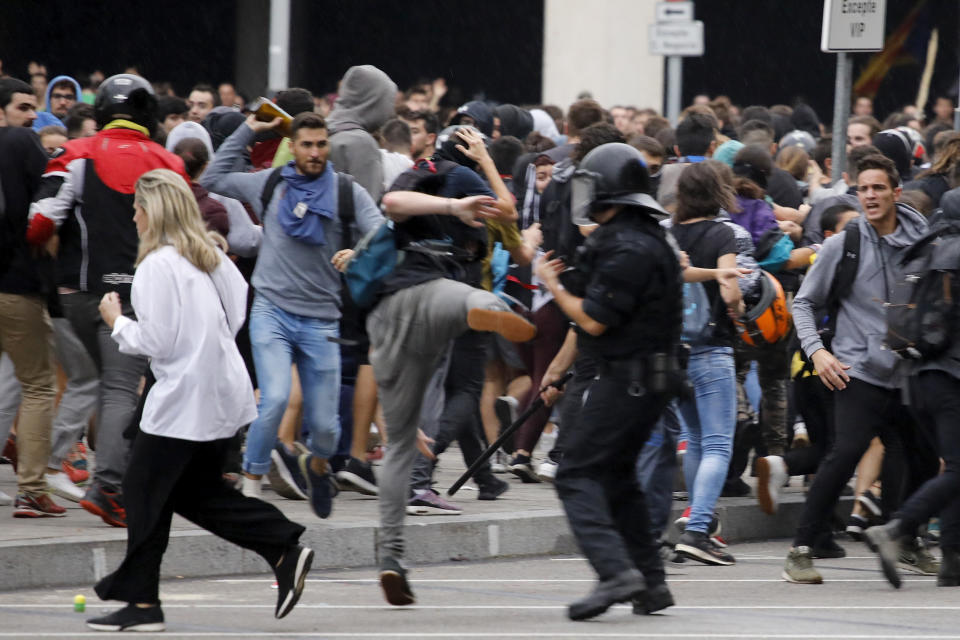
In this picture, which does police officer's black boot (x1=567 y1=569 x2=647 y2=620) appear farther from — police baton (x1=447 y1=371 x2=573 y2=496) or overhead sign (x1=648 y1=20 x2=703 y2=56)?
overhead sign (x1=648 y1=20 x2=703 y2=56)

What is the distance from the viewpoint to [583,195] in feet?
21.7

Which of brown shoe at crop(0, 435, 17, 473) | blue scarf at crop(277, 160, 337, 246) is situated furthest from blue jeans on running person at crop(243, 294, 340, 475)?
brown shoe at crop(0, 435, 17, 473)

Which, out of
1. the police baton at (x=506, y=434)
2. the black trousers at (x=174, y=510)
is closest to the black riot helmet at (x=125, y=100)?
the black trousers at (x=174, y=510)

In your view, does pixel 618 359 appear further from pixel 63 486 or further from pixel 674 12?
pixel 674 12

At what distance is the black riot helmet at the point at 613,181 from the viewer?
256 inches

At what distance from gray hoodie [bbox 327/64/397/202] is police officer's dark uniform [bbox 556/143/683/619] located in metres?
2.74

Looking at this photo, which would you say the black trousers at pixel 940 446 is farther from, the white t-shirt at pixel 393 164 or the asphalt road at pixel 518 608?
the white t-shirt at pixel 393 164

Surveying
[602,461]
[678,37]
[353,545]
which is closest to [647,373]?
[602,461]

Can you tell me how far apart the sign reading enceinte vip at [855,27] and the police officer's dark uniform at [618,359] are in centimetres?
443

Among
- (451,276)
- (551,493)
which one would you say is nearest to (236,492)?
(451,276)

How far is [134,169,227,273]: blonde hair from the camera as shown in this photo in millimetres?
6277

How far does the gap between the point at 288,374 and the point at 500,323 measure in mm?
2061

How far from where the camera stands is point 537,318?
10.2m

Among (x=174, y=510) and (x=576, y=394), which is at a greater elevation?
(x=576, y=394)
